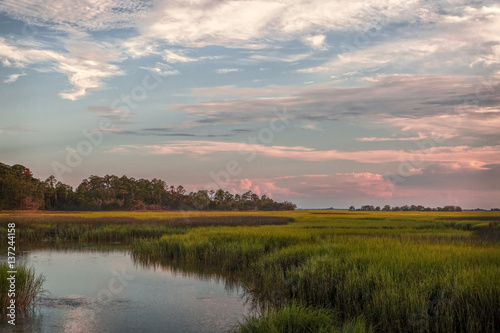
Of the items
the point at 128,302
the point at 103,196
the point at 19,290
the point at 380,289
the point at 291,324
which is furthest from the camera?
the point at 103,196

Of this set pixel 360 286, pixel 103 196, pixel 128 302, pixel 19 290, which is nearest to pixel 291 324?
pixel 360 286

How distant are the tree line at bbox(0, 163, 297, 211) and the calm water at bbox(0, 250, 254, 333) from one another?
71572 mm

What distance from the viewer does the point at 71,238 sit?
36.3m

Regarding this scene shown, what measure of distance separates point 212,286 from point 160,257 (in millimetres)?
8907

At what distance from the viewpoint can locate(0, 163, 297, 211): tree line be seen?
83062mm

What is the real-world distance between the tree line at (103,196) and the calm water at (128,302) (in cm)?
7157

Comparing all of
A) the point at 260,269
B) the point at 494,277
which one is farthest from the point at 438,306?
the point at 260,269

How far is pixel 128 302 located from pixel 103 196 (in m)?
109

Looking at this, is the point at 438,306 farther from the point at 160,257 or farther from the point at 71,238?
the point at 71,238

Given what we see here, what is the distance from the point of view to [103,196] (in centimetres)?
11662

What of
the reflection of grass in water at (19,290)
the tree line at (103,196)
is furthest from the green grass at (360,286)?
the tree line at (103,196)

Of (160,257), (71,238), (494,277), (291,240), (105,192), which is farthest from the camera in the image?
(105,192)

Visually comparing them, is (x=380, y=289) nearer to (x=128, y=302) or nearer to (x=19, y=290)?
(x=128, y=302)

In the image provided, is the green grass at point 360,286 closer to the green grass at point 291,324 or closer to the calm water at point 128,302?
the green grass at point 291,324
